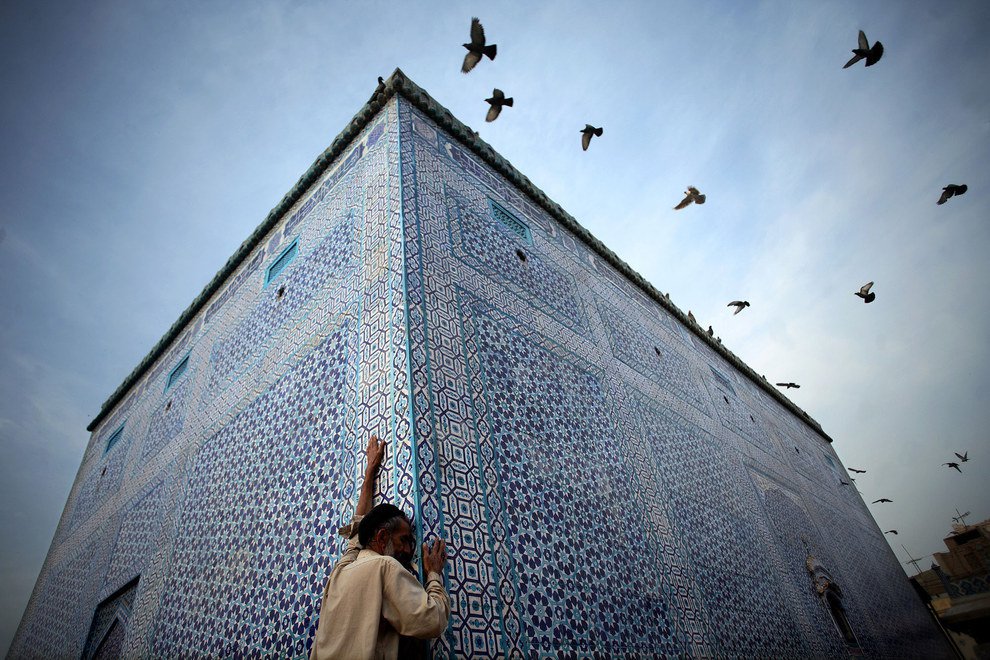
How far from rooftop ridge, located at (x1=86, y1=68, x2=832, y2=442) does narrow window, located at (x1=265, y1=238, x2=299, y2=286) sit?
41 centimetres

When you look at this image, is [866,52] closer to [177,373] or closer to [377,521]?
[377,521]

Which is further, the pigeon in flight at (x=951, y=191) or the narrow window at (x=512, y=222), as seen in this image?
the pigeon in flight at (x=951, y=191)

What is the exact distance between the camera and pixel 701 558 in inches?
91.3

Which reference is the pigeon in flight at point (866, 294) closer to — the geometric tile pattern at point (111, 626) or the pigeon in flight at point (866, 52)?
the pigeon in flight at point (866, 52)

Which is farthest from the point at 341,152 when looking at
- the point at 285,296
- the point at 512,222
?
the point at 512,222

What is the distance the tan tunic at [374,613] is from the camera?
0.92m

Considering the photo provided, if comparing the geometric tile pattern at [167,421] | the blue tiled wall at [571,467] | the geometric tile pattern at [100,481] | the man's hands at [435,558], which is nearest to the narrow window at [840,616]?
the blue tiled wall at [571,467]

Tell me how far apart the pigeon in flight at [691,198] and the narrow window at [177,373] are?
3832mm

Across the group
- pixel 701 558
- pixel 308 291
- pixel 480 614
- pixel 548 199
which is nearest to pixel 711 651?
pixel 701 558

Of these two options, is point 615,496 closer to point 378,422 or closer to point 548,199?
point 378,422

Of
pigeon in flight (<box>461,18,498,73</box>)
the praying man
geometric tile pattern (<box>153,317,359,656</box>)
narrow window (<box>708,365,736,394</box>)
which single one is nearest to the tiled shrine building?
geometric tile pattern (<box>153,317,359,656</box>)

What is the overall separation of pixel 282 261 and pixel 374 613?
2364 mm

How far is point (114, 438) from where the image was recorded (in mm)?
4246

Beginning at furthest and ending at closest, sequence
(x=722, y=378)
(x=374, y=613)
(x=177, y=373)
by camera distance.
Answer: (x=722, y=378) → (x=177, y=373) → (x=374, y=613)
